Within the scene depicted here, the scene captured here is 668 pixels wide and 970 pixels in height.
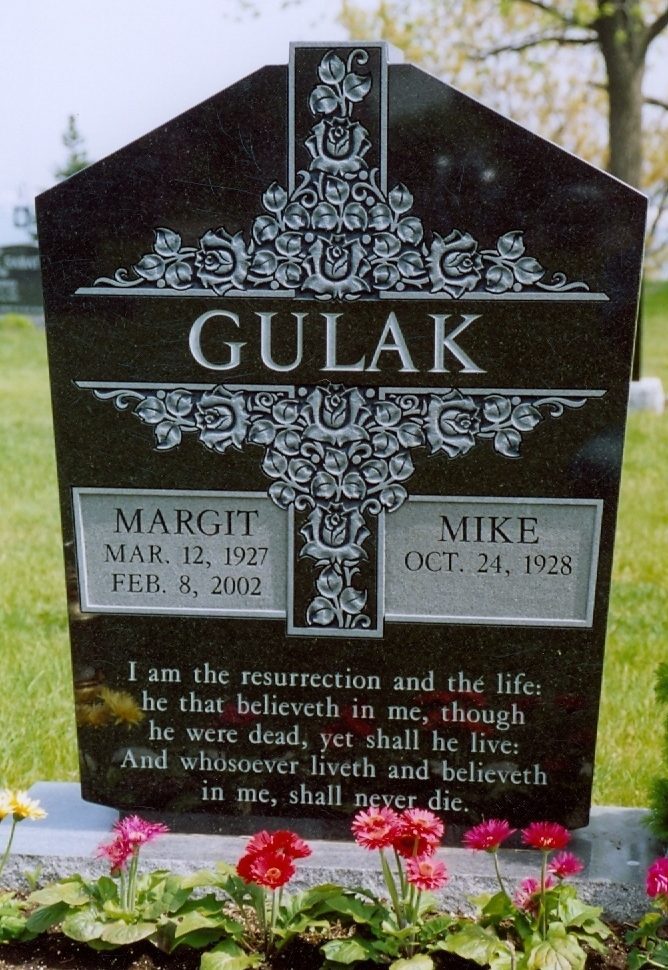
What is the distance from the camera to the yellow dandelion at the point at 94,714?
3252 millimetres

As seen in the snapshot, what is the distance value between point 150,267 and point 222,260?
188 millimetres

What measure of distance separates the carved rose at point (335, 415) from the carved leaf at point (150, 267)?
1.64 feet

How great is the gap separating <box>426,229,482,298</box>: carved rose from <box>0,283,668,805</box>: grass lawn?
1.72 metres

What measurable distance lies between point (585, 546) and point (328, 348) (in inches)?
32.8

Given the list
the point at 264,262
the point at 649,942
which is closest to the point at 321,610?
the point at 264,262

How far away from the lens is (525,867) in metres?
3.04

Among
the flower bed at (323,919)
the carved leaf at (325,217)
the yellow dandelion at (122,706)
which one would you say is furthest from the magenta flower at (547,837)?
the carved leaf at (325,217)

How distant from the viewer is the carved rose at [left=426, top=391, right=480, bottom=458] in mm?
3031

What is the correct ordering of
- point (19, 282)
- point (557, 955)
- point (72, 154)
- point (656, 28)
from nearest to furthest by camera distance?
point (557, 955), point (656, 28), point (19, 282), point (72, 154)

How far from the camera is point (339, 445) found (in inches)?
122

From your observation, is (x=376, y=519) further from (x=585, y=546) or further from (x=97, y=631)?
(x=97, y=631)

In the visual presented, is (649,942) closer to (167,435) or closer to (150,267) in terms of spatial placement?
(167,435)

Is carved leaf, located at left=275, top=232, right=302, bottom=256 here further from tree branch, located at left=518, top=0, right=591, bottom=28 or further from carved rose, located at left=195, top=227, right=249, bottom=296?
tree branch, located at left=518, top=0, right=591, bottom=28

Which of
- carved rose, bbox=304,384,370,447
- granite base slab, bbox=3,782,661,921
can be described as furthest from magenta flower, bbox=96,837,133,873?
carved rose, bbox=304,384,370,447
